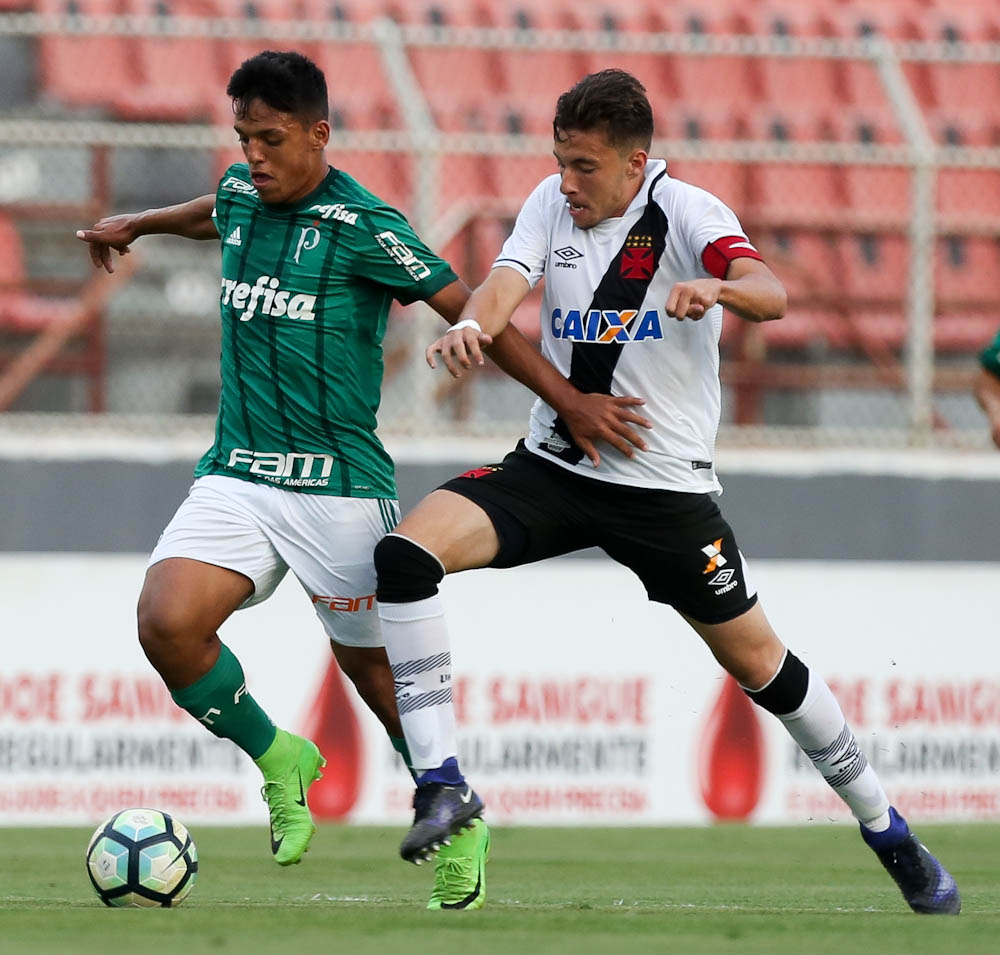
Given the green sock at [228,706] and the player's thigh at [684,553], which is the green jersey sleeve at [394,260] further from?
the green sock at [228,706]

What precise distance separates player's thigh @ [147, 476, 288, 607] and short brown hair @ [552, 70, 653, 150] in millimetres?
1440

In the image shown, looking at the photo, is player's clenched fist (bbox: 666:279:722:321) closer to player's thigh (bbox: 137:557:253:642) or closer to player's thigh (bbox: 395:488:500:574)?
player's thigh (bbox: 395:488:500:574)

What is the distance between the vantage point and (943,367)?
10.1 metres

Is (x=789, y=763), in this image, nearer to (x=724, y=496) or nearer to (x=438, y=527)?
(x=724, y=496)

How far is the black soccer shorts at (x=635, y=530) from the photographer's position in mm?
5516

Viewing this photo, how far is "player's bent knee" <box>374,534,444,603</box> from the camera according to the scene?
5250 millimetres

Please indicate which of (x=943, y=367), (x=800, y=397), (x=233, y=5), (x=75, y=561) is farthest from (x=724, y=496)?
(x=233, y=5)

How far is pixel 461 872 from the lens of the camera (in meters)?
5.19

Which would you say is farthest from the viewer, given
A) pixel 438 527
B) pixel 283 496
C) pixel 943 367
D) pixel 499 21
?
pixel 499 21

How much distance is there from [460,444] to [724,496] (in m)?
1.43

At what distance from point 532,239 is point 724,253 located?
0.65 meters

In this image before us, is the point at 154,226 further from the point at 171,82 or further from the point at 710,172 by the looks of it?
the point at 171,82

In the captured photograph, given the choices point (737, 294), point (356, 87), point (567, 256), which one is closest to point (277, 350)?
point (567, 256)

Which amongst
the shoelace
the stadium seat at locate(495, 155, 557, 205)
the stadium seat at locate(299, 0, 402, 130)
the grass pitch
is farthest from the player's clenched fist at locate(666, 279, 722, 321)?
the stadium seat at locate(299, 0, 402, 130)
